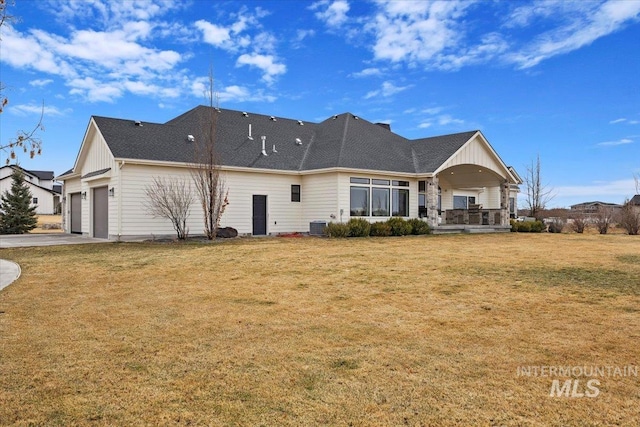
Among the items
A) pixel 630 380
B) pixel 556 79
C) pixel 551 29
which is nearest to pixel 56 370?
pixel 630 380

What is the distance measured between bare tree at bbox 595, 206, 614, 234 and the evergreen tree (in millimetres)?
35671

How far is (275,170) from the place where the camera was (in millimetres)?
19938

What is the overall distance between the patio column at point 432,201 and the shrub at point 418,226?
0.79 meters

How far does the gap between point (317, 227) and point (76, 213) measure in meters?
13.6

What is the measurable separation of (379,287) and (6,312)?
580 cm

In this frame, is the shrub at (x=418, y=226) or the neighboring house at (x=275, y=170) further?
the shrub at (x=418, y=226)

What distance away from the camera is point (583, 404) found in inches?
124

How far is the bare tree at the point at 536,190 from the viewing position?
3531 cm

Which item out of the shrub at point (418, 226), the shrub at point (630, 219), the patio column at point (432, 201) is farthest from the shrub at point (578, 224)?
the shrub at point (418, 226)

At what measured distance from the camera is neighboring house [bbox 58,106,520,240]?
1731cm

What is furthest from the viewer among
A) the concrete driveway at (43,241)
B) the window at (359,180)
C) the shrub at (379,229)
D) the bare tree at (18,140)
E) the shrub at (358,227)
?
the window at (359,180)

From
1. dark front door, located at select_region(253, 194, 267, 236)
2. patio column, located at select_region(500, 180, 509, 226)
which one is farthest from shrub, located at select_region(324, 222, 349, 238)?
patio column, located at select_region(500, 180, 509, 226)

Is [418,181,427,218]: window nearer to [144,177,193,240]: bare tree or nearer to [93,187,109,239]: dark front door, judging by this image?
[144,177,193,240]: bare tree

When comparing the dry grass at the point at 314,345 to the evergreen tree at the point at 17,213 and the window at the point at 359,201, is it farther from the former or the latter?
the evergreen tree at the point at 17,213
